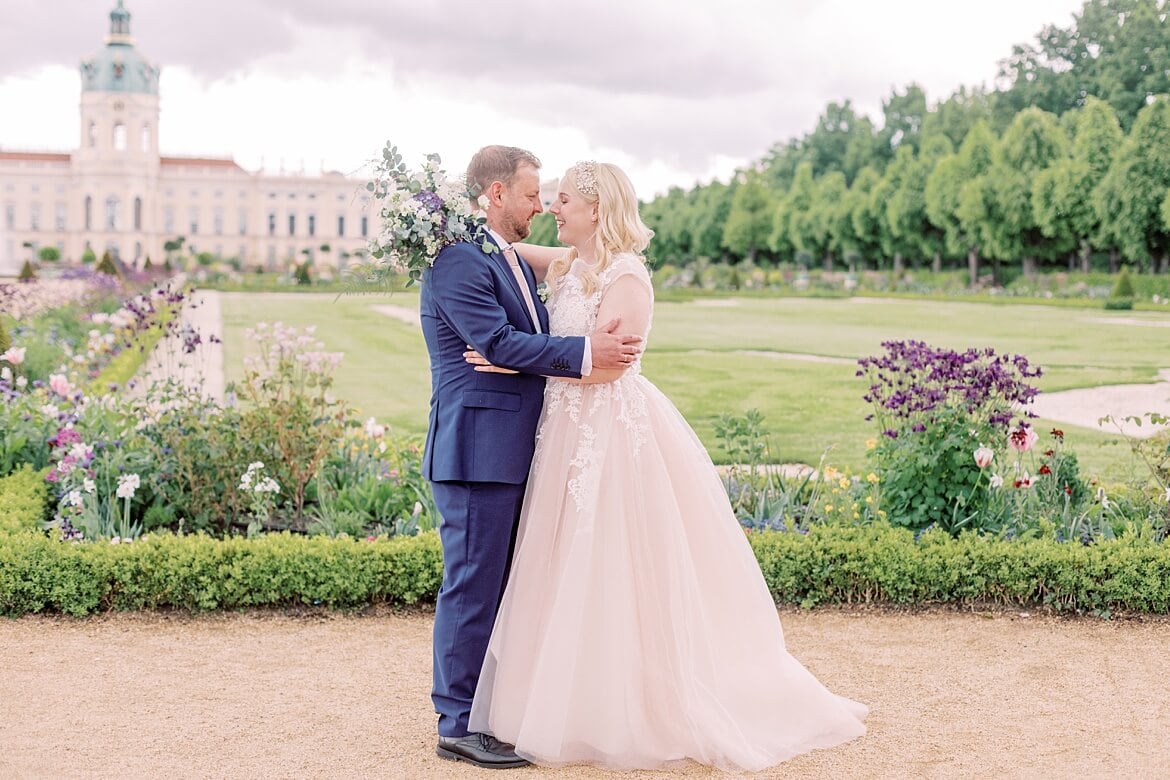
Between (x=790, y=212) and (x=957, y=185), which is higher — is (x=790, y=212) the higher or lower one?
the lower one

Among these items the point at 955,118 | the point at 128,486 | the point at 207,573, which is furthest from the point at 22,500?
the point at 955,118

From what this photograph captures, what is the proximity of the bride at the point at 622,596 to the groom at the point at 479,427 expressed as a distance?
50 mm

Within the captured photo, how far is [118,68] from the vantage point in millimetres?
72188

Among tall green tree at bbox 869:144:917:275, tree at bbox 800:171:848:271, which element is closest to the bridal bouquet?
tall green tree at bbox 869:144:917:275

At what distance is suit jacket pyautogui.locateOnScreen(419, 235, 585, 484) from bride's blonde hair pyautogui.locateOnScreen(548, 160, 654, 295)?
0.73 feet

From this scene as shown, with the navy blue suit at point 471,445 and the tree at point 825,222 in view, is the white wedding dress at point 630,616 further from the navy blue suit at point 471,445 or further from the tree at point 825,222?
the tree at point 825,222

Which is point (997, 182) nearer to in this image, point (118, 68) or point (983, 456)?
point (983, 456)

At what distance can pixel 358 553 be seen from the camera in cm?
417

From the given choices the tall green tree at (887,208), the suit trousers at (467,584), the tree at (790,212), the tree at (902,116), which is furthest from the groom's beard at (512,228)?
the tree at (902,116)

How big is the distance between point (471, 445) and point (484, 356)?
0.22 meters

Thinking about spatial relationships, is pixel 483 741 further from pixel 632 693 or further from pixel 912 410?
pixel 912 410

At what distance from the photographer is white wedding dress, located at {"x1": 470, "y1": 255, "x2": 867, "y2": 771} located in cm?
286

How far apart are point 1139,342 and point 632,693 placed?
13.6 metres

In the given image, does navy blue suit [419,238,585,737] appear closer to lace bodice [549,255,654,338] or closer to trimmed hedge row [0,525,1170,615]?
lace bodice [549,255,654,338]
